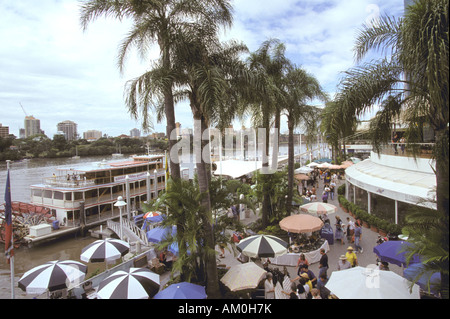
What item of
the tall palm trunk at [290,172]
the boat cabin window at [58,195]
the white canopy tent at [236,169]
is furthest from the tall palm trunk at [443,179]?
the boat cabin window at [58,195]

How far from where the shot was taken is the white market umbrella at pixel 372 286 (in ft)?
18.6

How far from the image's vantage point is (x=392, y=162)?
15.5 m

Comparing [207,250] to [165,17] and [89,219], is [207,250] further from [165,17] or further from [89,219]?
[89,219]

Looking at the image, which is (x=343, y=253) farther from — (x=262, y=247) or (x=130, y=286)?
(x=130, y=286)

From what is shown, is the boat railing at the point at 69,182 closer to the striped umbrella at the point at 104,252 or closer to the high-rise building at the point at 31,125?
the striped umbrella at the point at 104,252

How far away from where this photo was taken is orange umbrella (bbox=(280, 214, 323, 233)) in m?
10.5

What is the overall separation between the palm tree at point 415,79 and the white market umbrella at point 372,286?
1248mm

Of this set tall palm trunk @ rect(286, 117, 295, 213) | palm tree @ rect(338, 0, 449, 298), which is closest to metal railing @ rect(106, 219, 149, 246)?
tall palm trunk @ rect(286, 117, 295, 213)

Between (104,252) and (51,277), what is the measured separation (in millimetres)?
2119

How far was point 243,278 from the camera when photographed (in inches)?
296

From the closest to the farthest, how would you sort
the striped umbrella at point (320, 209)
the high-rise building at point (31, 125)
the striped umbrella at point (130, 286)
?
the striped umbrella at point (130, 286) < the striped umbrella at point (320, 209) < the high-rise building at point (31, 125)

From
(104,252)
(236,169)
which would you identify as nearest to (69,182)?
(104,252)

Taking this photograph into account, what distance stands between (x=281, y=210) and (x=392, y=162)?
270 inches
